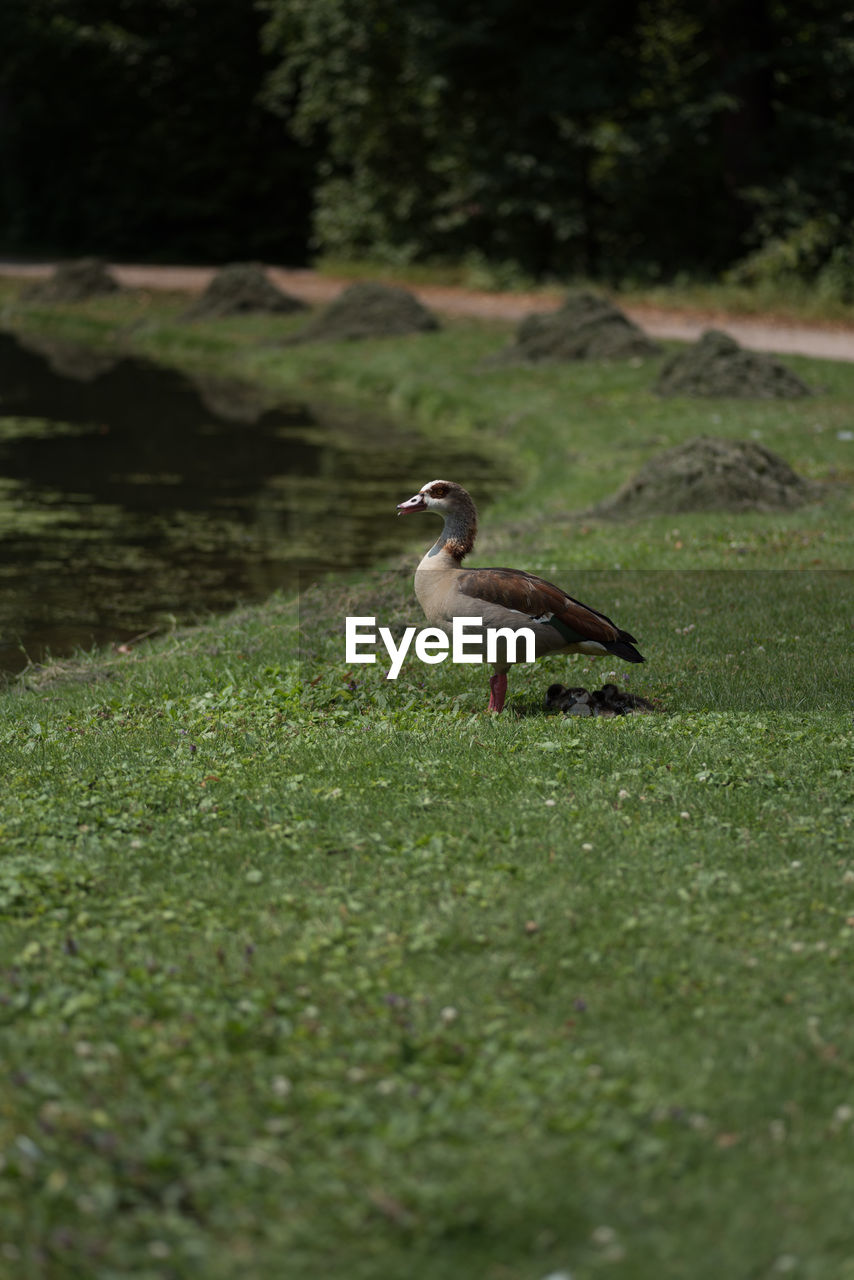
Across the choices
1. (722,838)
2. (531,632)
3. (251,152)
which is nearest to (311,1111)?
(722,838)

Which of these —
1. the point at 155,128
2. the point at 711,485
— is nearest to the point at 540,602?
the point at 711,485

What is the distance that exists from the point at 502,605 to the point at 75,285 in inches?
1332

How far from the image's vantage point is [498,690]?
9.79m

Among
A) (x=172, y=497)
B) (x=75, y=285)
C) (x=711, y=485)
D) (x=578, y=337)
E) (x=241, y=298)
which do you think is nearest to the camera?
(x=711, y=485)

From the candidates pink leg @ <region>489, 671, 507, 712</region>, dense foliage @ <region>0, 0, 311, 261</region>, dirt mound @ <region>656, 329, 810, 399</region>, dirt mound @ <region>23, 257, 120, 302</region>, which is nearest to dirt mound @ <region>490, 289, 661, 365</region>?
dirt mound @ <region>656, 329, 810, 399</region>

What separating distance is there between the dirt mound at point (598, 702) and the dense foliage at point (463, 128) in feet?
80.5

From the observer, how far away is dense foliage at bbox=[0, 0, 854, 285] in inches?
1355

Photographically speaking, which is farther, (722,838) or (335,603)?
(335,603)

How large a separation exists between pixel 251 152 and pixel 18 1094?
50.9 metres

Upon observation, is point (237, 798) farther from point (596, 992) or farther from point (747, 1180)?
point (747, 1180)

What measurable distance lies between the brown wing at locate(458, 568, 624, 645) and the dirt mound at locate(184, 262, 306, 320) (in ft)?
91.3

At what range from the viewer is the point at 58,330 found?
3719 cm

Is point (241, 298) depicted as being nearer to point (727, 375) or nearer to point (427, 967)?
point (727, 375)

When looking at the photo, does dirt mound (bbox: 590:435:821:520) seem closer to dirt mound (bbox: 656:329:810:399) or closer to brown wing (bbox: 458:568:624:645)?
dirt mound (bbox: 656:329:810:399)
